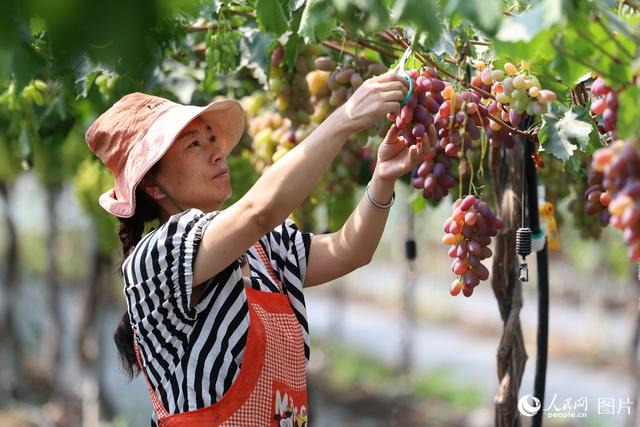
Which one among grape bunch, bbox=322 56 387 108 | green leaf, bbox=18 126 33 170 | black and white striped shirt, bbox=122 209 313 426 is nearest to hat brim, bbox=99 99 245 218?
black and white striped shirt, bbox=122 209 313 426

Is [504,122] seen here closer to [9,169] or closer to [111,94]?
[111,94]

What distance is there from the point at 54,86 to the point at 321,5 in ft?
6.50

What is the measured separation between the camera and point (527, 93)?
5.07 ft

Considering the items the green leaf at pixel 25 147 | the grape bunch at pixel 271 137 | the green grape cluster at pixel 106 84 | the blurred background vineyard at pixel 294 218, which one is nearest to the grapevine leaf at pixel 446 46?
the blurred background vineyard at pixel 294 218

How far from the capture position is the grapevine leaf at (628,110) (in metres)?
1.13

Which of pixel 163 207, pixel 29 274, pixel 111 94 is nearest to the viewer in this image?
pixel 163 207

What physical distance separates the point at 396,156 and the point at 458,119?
152mm

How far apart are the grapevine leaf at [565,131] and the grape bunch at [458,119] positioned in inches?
4.6

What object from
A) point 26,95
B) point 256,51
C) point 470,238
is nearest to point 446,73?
point 470,238

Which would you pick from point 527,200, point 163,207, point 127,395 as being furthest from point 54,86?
point 127,395

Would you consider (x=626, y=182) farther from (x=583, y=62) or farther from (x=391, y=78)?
(x=391, y=78)

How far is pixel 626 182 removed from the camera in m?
1.02

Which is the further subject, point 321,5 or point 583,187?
point 583,187

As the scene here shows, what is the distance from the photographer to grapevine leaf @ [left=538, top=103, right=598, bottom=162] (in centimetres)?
160
